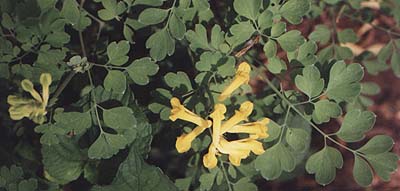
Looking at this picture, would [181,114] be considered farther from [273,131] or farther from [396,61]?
[396,61]

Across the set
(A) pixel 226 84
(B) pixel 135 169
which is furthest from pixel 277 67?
(B) pixel 135 169

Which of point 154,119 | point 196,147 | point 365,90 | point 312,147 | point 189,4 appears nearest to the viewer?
point 189,4

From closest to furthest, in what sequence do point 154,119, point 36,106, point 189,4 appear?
point 36,106, point 189,4, point 154,119

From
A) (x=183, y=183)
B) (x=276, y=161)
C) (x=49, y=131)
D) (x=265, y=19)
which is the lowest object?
(x=183, y=183)

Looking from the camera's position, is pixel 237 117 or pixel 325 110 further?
pixel 325 110

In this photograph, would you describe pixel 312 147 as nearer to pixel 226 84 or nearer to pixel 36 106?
pixel 226 84

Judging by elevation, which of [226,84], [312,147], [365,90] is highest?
[226,84]

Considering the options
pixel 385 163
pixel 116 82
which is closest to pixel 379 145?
pixel 385 163
